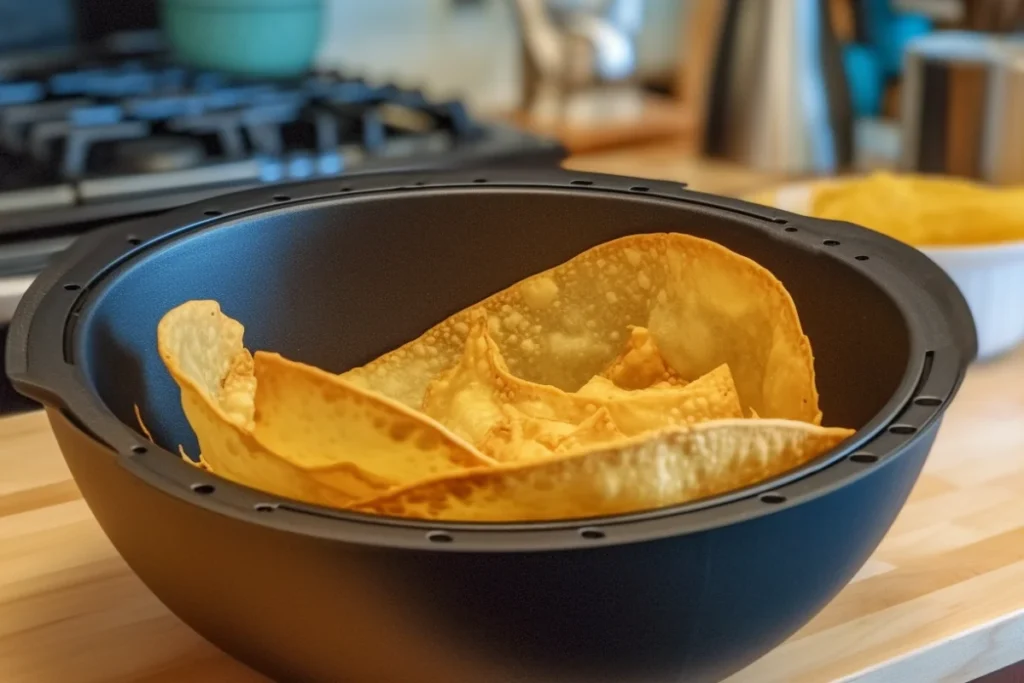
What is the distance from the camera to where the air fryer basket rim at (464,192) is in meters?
0.35

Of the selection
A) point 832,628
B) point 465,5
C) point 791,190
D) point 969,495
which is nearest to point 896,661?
point 832,628

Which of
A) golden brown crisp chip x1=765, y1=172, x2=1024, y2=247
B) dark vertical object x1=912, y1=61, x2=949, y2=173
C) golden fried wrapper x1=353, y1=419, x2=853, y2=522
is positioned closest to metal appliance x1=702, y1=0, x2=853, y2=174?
dark vertical object x1=912, y1=61, x2=949, y2=173

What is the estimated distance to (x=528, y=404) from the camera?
582 mm

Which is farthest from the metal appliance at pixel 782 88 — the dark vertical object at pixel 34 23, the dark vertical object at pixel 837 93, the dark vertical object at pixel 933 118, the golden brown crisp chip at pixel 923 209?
the dark vertical object at pixel 34 23

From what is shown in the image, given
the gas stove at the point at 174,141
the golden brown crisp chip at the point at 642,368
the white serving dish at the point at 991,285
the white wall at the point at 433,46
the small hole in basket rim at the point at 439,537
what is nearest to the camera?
the small hole in basket rim at the point at 439,537

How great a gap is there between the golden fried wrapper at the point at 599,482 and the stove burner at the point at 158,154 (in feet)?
2.44

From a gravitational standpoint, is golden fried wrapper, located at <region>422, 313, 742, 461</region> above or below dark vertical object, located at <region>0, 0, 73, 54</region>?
below

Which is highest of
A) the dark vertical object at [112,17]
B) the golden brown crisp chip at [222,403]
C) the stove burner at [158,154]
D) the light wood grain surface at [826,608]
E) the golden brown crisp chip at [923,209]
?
the dark vertical object at [112,17]

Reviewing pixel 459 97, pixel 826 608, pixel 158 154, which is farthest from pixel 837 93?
pixel 826 608

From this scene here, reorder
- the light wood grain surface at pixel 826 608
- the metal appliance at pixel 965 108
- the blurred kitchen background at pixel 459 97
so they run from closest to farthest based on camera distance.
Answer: the light wood grain surface at pixel 826 608 < the blurred kitchen background at pixel 459 97 < the metal appliance at pixel 965 108

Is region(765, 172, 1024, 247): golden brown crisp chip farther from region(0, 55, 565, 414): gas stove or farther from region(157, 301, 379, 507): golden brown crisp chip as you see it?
region(157, 301, 379, 507): golden brown crisp chip

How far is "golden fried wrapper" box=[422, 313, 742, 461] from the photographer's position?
529mm

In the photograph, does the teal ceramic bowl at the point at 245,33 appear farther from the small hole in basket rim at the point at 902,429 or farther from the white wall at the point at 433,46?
the small hole in basket rim at the point at 902,429

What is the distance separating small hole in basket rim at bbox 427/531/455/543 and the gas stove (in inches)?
24.0
